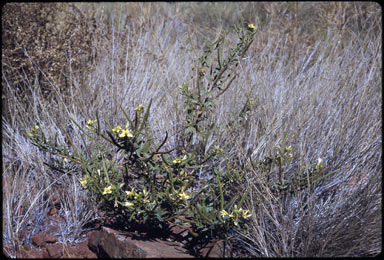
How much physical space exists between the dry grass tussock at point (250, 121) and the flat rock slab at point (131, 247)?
0.69ft

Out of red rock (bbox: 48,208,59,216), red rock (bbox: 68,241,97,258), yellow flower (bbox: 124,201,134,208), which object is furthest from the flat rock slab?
red rock (bbox: 48,208,59,216)

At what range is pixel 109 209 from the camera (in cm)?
183

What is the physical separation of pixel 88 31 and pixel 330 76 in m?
1.96

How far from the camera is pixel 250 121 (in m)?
2.47

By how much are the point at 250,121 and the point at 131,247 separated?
1.16 m

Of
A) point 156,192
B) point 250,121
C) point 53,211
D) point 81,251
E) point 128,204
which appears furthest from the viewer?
point 250,121

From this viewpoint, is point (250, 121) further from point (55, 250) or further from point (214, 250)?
point (55, 250)

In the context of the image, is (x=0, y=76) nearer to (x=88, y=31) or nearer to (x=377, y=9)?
(x=88, y=31)

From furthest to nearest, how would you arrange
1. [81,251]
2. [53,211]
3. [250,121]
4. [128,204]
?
[250,121] < [53,211] < [81,251] < [128,204]

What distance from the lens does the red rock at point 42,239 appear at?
6.37ft

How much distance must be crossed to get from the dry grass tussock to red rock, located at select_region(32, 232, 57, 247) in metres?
0.05

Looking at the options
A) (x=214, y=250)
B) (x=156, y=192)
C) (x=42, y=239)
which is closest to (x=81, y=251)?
(x=42, y=239)

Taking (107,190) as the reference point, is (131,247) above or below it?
below

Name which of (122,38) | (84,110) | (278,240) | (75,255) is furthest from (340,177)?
(122,38)
